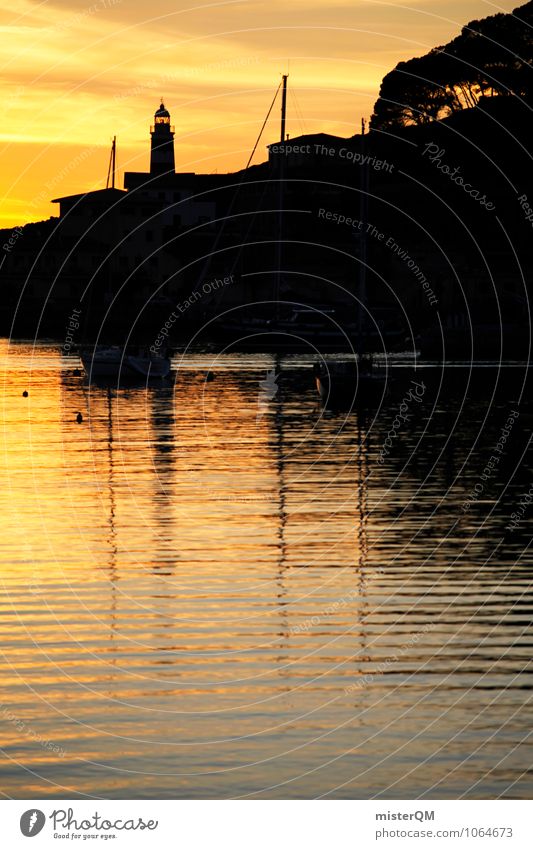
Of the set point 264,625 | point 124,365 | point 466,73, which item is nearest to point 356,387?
point 124,365

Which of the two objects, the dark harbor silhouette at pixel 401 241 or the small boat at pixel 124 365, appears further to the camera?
the dark harbor silhouette at pixel 401 241

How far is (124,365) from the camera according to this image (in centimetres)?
9931

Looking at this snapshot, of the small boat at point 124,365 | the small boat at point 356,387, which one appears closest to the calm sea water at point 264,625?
the small boat at point 356,387

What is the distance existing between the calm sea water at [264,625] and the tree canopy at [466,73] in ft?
257

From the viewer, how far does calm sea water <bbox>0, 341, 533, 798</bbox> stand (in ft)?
57.2

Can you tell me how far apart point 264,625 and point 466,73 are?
12093 centimetres

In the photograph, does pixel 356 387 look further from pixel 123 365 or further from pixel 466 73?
pixel 466 73

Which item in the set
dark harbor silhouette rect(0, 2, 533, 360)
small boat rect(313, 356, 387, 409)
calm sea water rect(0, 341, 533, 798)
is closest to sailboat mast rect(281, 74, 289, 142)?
dark harbor silhouette rect(0, 2, 533, 360)

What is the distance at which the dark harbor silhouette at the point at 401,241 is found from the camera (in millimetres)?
128750

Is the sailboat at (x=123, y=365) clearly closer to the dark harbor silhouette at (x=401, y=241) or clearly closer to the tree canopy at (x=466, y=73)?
the dark harbor silhouette at (x=401, y=241)

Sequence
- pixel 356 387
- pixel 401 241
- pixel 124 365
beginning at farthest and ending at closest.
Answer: pixel 401 241
pixel 124 365
pixel 356 387

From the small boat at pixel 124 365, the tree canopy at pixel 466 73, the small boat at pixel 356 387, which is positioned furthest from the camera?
the tree canopy at pixel 466 73

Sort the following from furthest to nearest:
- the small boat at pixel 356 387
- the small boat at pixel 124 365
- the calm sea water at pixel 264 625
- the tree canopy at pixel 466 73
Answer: the tree canopy at pixel 466 73, the small boat at pixel 124 365, the small boat at pixel 356 387, the calm sea water at pixel 264 625

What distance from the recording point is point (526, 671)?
69.8ft
